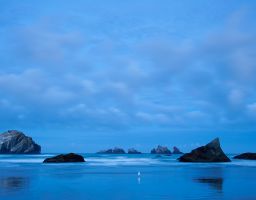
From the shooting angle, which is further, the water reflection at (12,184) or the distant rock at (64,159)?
the distant rock at (64,159)

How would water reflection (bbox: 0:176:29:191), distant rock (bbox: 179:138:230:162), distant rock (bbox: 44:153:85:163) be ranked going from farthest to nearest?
distant rock (bbox: 179:138:230:162) → distant rock (bbox: 44:153:85:163) → water reflection (bbox: 0:176:29:191)

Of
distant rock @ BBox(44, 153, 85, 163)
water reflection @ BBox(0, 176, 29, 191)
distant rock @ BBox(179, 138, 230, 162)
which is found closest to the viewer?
water reflection @ BBox(0, 176, 29, 191)

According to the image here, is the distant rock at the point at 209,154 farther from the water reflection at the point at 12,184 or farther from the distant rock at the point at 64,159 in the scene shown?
the water reflection at the point at 12,184

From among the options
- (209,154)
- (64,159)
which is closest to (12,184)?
(64,159)

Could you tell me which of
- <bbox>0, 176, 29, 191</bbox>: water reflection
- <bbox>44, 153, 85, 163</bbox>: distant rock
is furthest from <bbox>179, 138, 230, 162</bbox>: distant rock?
<bbox>0, 176, 29, 191</bbox>: water reflection

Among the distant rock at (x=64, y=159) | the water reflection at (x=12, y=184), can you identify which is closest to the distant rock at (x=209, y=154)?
the distant rock at (x=64, y=159)

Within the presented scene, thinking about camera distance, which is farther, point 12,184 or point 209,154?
point 209,154

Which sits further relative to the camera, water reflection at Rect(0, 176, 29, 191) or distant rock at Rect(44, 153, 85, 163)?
distant rock at Rect(44, 153, 85, 163)

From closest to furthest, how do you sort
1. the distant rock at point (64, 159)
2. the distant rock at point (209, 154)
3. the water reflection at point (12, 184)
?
the water reflection at point (12, 184) < the distant rock at point (64, 159) < the distant rock at point (209, 154)

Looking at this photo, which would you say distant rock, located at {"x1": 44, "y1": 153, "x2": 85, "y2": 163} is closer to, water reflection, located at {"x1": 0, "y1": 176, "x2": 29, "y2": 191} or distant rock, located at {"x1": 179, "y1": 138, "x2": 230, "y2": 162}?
distant rock, located at {"x1": 179, "y1": 138, "x2": 230, "y2": 162}

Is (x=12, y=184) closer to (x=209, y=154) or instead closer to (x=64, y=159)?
(x=64, y=159)

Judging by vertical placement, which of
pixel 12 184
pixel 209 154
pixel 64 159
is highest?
pixel 209 154

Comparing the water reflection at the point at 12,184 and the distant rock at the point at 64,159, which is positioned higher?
the distant rock at the point at 64,159

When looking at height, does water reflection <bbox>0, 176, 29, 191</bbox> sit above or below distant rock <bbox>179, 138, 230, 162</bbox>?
below
